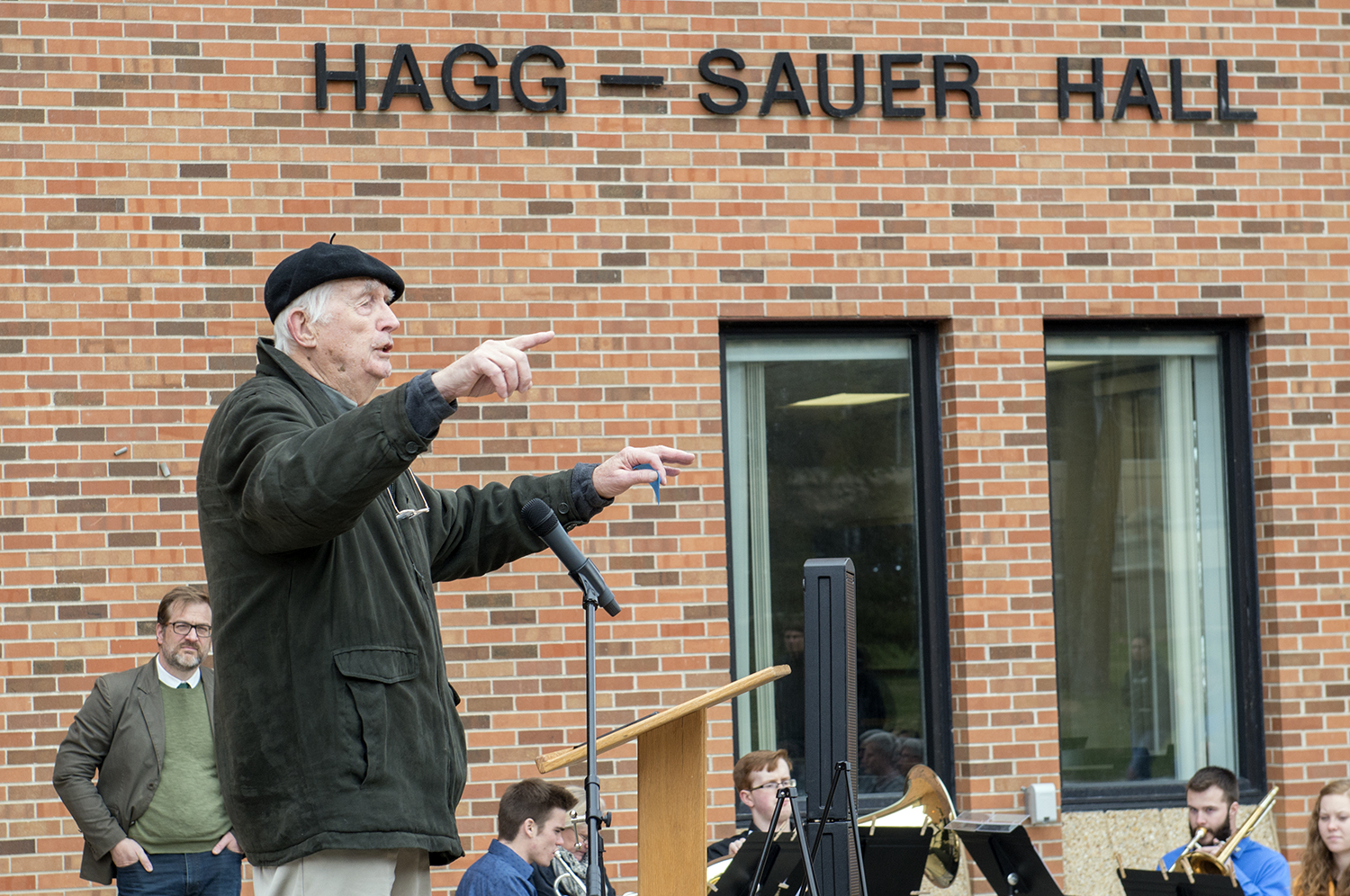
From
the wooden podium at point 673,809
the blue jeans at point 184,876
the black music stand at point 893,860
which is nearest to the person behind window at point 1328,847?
the black music stand at point 893,860

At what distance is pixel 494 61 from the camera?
695 cm

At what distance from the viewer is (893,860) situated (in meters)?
5.40

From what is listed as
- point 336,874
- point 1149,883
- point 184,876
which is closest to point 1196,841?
point 1149,883

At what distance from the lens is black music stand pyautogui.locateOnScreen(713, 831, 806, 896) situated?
510cm

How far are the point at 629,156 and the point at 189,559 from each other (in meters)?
2.65

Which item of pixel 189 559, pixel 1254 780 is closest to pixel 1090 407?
pixel 1254 780

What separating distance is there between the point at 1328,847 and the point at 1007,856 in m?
1.59

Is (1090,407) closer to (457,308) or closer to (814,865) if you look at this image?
(457,308)

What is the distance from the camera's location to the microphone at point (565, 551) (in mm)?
3328

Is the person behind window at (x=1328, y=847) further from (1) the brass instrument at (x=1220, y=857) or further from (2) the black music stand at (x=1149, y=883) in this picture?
(2) the black music stand at (x=1149, y=883)

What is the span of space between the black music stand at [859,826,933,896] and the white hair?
9.62 ft

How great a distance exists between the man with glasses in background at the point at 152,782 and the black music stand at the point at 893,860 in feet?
8.81

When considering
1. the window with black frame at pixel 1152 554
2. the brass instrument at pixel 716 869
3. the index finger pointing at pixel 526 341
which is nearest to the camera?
the index finger pointing at pixel 526 341

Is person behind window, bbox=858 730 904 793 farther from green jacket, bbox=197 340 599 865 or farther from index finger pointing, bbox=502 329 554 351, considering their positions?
index finger pointing, bbox=502 329 554 351
